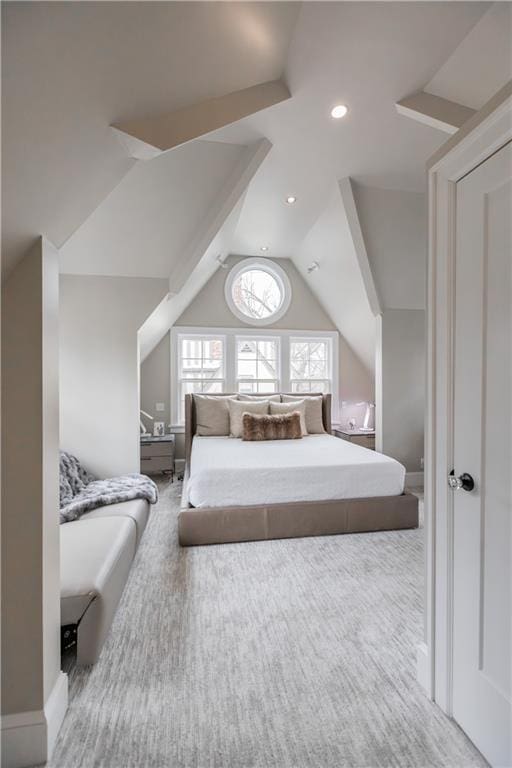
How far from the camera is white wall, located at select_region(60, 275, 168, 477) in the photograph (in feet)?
11.6

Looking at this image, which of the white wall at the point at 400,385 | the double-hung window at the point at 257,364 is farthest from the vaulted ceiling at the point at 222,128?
the double-hung window at the point at 257,364

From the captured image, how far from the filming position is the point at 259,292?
17.7 feet

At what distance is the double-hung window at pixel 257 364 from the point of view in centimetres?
537

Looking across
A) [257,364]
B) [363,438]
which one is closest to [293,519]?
[363,438]

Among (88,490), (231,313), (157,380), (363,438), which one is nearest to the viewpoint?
(88,490)

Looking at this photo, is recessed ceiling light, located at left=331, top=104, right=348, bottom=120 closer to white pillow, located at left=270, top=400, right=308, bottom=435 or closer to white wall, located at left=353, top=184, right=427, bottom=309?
white wall, located at left=353, top=184, right=427, bottom=309

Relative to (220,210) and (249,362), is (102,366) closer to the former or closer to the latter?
(220,210)

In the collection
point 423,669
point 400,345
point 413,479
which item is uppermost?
point 400,345

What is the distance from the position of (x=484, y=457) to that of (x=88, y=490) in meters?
2.90

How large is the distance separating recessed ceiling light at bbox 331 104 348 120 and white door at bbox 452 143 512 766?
1.70 m

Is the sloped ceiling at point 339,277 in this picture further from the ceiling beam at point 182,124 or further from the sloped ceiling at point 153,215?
the ceiling beam at point 182,124

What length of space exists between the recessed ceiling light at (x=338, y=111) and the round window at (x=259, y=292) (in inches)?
107

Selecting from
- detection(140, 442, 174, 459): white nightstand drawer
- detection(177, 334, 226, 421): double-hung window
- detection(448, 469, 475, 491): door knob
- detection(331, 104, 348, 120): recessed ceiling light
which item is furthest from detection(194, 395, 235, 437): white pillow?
detection(448, 469, 475, 491): door knob

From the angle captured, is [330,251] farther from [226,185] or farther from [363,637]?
[363,637]
